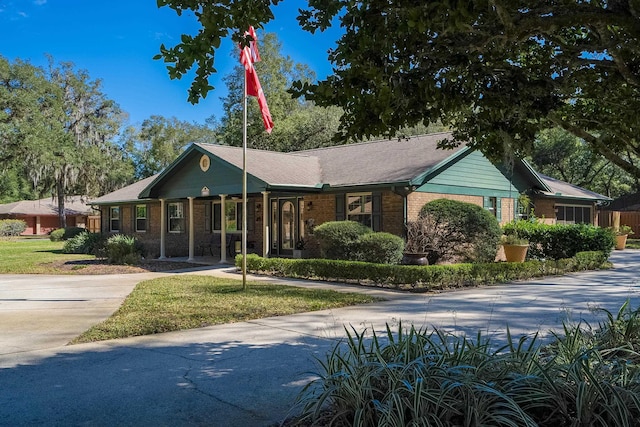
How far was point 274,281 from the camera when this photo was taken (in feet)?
47.5

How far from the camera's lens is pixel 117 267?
18.7m

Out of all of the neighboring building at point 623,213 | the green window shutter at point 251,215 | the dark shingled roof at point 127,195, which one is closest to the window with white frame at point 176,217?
the dark shingled roof at point 127,195

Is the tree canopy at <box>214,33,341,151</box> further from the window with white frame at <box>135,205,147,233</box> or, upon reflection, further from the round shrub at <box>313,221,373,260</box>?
the round shrub at <box>313,221,373,260</box>

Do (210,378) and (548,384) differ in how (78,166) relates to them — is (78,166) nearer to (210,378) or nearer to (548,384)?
(210,378)

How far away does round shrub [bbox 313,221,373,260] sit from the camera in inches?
617

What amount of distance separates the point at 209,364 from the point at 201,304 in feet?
14.0

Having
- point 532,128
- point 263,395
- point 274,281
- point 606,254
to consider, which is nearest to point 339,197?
point 274,281

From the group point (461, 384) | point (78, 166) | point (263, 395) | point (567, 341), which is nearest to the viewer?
point (461, 384)

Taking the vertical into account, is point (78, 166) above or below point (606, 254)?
above

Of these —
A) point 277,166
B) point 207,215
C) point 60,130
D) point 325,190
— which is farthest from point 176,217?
point 60,130

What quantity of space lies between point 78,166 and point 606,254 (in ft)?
131

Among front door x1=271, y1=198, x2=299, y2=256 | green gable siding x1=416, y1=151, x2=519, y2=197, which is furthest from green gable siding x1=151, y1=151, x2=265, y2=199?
green gable siding x1=416, y1=151, x2=519, y2=197

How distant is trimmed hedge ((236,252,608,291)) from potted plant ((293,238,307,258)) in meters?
2.48

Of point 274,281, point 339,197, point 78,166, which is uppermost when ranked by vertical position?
point 78,166
